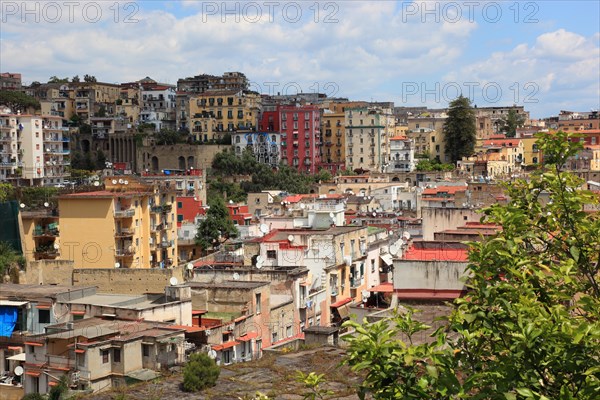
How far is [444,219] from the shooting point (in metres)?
29.0

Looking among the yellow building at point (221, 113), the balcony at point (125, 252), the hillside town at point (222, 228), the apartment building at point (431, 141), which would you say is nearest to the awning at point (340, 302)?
the hillside town at point (222, 228)

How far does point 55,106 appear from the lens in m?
78.5

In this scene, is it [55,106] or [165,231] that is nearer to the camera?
[165,231]

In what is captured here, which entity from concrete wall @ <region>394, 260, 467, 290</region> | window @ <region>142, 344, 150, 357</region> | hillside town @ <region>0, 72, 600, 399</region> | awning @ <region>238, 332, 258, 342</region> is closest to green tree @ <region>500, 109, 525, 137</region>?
hillside town @ <region>0, 72, 600, 399</region>

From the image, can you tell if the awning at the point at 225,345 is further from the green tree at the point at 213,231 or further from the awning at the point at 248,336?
the green tree at the point at 213,231

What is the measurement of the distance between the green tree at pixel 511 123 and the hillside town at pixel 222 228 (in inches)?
298

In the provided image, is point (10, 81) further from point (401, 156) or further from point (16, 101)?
point (401, 156)

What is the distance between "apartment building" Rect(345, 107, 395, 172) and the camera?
72188 millimetres

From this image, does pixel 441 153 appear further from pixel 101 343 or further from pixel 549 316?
pixel 549 316

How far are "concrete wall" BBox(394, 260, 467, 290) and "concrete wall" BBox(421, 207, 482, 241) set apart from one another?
1133 centimetres

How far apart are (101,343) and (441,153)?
6079 cm

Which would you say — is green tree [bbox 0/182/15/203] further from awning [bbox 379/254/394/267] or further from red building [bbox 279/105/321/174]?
red building [bbox 279/105/321/174]

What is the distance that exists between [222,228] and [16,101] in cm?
3632

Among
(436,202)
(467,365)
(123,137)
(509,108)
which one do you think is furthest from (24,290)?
(509,108)
